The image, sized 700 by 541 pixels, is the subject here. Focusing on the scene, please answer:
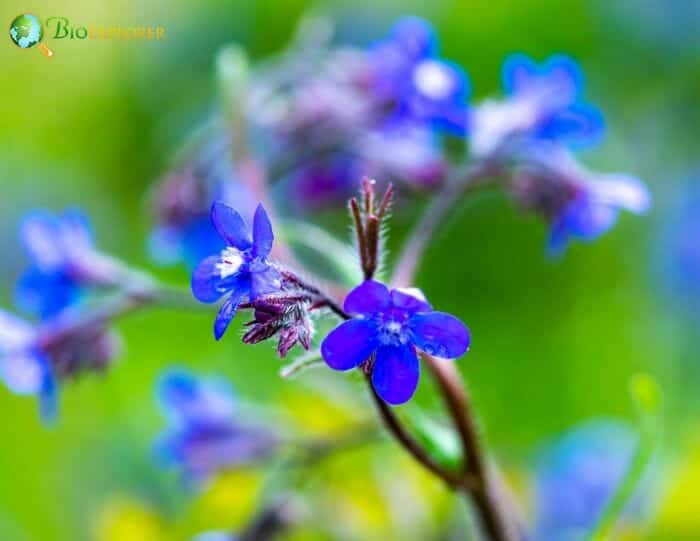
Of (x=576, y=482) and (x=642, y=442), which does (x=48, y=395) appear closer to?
(x=642, y=442)

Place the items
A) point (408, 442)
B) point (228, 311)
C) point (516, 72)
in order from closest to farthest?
point (228, 311)
point (408, 442)
point (516, 72)

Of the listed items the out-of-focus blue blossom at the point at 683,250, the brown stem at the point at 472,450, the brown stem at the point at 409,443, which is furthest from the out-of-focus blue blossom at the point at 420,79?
the out-of-focus blue blossom at the point at 683,250

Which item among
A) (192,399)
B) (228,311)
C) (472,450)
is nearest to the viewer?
(228,311)

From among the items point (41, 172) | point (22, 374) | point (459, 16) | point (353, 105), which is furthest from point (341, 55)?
point (41, 172)

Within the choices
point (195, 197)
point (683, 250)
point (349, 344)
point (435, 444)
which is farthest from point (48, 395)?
point (683, 250)

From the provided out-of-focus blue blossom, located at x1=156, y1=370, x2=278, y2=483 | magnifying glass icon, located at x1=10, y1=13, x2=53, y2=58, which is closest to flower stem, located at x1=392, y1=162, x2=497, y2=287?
out-of-focus blue blossom, located at x1=156, y1=370, x2=278, y2=483

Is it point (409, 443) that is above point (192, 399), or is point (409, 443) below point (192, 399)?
above

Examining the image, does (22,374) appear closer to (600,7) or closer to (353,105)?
(353,105)
